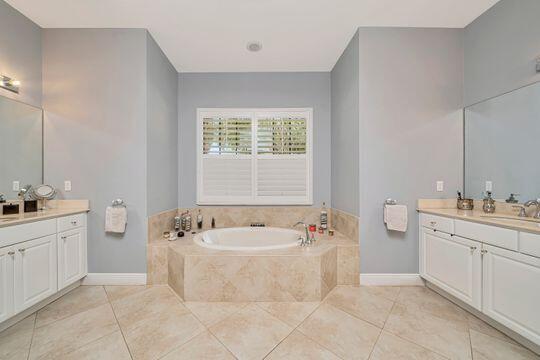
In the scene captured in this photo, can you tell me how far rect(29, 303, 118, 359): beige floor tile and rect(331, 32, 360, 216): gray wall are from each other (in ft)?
8.25

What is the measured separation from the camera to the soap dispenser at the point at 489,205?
80.4 inches

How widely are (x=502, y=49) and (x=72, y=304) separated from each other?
464 cm

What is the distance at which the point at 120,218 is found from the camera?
2.21m

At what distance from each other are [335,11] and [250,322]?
9.54 feet

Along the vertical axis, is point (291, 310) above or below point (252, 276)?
below

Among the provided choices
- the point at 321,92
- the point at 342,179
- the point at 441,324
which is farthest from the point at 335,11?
the point at 441,324

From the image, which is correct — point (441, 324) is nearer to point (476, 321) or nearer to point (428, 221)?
point (476, 321)

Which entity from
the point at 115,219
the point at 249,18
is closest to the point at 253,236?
the point at 115,219

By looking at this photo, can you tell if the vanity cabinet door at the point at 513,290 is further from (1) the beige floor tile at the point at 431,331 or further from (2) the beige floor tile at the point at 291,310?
(2) the beige floor tile at the point at 291,310

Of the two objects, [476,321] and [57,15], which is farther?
[57,15]

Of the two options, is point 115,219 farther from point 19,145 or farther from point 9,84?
point 9,84

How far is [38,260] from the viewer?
71.2 inches

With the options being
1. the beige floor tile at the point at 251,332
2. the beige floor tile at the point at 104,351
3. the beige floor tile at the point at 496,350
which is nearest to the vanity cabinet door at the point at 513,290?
the beige floor tile at the point at 496,350

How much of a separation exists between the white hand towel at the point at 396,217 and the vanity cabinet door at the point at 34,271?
3211 millimetres
